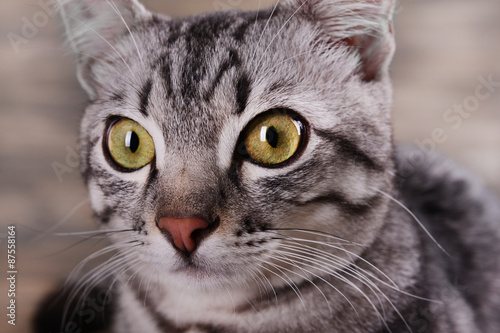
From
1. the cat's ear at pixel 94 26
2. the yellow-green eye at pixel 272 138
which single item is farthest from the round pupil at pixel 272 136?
the cat's ear at pixel 94 26

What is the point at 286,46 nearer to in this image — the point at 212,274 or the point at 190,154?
the point at 190,154

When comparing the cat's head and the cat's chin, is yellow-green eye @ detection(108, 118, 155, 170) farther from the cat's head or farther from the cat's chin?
the cat's chin

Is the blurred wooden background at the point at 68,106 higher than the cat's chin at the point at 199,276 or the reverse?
higher

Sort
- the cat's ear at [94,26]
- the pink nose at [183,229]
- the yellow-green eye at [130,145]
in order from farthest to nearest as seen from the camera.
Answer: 1. the cat's ear at [94,26]
2. the yellow-green eye at [130,145]
3. the pink nose at [183,229]

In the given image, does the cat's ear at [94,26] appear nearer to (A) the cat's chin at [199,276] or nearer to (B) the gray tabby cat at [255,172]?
(B) the gray tabby cat at [255,172]

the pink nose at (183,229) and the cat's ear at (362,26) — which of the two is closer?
the pink nose at (183,229)

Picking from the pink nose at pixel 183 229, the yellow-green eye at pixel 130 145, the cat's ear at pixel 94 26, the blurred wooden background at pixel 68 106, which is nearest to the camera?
the pink nose at pixel 183 229

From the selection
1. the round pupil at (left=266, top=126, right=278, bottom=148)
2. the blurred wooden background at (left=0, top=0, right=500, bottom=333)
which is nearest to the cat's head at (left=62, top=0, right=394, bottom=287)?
the round pupil at (left=266, top=126, right=278, bottom=148)

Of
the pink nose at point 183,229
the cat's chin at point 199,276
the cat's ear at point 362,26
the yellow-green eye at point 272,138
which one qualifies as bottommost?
the cat's chin at point 199,276
